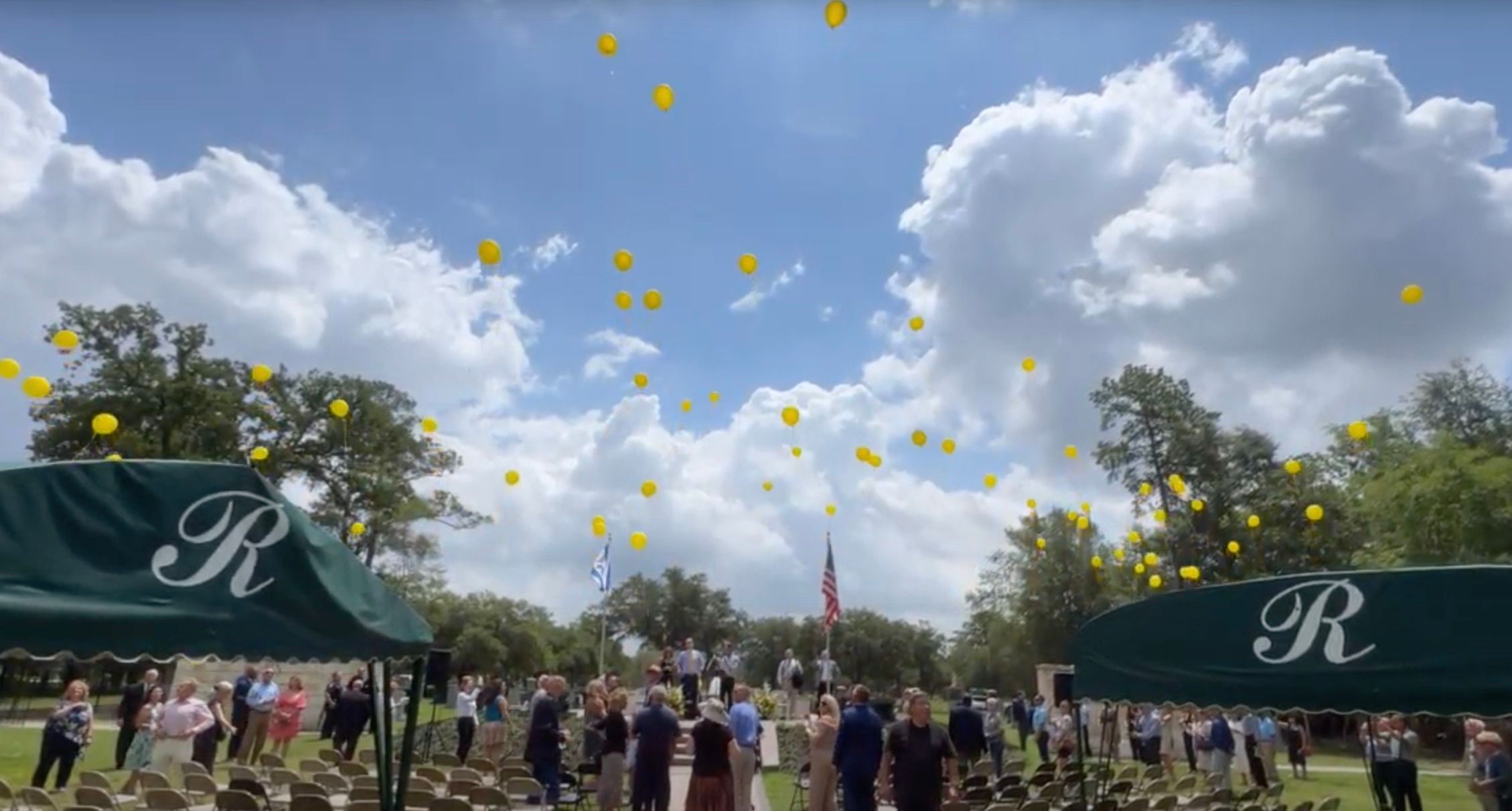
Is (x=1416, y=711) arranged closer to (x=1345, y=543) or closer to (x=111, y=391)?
(x=1345, y=543)

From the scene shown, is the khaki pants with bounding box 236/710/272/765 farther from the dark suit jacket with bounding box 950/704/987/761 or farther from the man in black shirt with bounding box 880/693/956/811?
the man in black shirt with bounding box 880/693/956/811

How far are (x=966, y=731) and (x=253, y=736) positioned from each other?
32.5 ft

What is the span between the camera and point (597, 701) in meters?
12.1

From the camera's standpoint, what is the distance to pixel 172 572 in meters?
5.72

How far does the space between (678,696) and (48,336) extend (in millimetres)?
25774

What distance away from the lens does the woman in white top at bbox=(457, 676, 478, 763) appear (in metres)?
16.5

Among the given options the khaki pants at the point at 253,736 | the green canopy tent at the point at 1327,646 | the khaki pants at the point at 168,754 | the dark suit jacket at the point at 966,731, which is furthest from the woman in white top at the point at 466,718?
the green canopy tent at the point at 1327,646

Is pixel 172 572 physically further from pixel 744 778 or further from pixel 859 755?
pixel 744 778

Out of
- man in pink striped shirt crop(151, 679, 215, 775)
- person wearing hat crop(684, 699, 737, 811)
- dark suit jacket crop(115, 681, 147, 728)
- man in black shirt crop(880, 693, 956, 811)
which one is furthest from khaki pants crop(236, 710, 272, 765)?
man in black shirt crop(880, 693, 956, 811)

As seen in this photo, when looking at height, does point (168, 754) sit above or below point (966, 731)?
below

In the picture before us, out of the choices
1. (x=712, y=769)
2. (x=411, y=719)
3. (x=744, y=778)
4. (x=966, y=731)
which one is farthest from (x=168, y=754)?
(x=966, y=731)

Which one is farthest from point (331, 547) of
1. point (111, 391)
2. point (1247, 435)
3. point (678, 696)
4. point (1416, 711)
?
point (1247, 435)

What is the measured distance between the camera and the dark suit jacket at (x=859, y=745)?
888cm

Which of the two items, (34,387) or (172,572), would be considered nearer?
(172,572)
